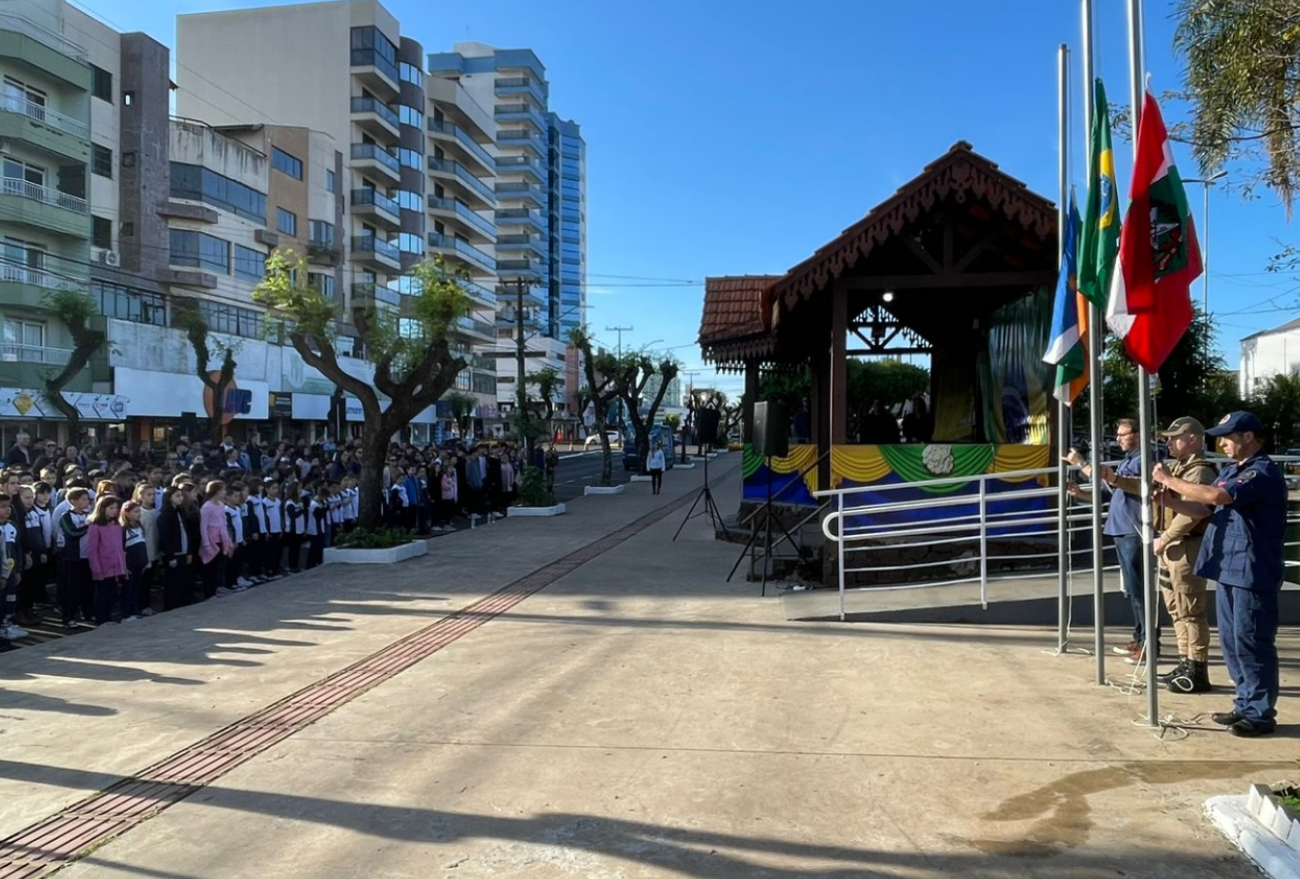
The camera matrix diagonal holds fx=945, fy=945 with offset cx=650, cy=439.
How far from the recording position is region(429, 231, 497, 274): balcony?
208 feet

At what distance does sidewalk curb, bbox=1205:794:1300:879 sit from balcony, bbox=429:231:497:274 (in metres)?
60.8

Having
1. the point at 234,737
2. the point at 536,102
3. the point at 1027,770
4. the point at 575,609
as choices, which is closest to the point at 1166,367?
the point at 575,609

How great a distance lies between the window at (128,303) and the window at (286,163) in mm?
10085

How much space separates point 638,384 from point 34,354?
20064 millimetres

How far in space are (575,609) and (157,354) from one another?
1176 inches

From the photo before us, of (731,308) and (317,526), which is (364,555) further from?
(731,308)

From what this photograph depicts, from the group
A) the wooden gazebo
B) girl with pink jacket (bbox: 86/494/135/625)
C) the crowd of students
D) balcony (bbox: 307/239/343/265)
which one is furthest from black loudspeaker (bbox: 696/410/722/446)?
balcony (bbox: 307/239/343/265)

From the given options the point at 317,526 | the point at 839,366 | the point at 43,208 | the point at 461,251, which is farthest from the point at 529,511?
the point at 461,251

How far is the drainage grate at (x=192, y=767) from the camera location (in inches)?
171

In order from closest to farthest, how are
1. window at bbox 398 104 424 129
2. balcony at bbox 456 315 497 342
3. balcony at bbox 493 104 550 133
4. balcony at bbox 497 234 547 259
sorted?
window at bbox 398 104 424 129 → balcony at bbox 456 315 497 342 → balcony at bbox 497 234 547 259 → balcony at bbox 493 104 550 133

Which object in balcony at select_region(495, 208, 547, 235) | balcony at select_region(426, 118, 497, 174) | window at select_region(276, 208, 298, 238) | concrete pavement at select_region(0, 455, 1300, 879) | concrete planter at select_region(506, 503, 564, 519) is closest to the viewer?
concrete pavement at select_region(0, 455, 1300, 879)

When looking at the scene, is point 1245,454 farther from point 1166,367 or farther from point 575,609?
point 1166,367

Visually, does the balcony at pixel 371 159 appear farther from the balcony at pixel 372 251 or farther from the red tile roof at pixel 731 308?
the red tile roof at pixel 731 308

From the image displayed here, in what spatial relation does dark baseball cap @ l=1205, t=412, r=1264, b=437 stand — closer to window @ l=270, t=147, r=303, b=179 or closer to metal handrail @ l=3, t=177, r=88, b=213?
metal handrail @ l=3, t=177, r=88, b=213
